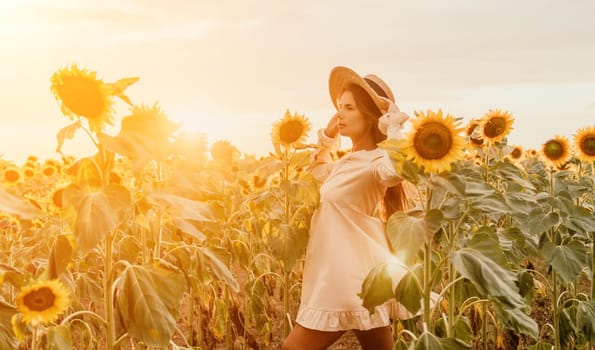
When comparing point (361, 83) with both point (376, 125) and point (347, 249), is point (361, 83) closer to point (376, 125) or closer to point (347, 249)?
point (376, 125)

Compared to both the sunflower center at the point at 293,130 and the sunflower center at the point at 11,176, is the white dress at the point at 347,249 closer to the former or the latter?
the sunflower center at the point at 293,130

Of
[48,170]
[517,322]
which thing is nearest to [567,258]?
[517,322]

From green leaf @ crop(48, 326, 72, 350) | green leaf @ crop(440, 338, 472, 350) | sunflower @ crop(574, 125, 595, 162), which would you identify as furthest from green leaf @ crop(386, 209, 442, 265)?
sunflower @ crop(574, 125, 595, 162)

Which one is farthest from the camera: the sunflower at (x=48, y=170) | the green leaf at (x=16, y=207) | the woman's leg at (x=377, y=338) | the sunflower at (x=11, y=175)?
the sunflower at (x=48, y=170)

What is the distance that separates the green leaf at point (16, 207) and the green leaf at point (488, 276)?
1531mm

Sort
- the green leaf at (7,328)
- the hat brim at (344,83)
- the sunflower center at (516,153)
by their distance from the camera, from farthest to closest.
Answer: the sunflower center at (516,153)
the hat brim at (344,83)
the green leaf at (7,328)

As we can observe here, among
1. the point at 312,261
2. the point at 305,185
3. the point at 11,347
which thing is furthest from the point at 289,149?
the point at 11,347

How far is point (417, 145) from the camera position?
2.64 m

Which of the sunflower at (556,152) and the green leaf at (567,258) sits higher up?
the sunflower at (556,152)

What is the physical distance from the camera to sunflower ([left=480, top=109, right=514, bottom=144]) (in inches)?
171

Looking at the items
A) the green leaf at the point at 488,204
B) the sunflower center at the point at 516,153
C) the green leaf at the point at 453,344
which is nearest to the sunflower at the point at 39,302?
the green leaf at the point at 453,344

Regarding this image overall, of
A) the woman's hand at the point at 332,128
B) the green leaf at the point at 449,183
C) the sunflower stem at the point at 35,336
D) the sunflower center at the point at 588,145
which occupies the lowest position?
the sunflower stem at the point at 35,336

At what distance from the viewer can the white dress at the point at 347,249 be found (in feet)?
11.2

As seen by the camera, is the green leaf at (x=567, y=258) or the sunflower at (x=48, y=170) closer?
the green leaf at (x=567, y=258)
